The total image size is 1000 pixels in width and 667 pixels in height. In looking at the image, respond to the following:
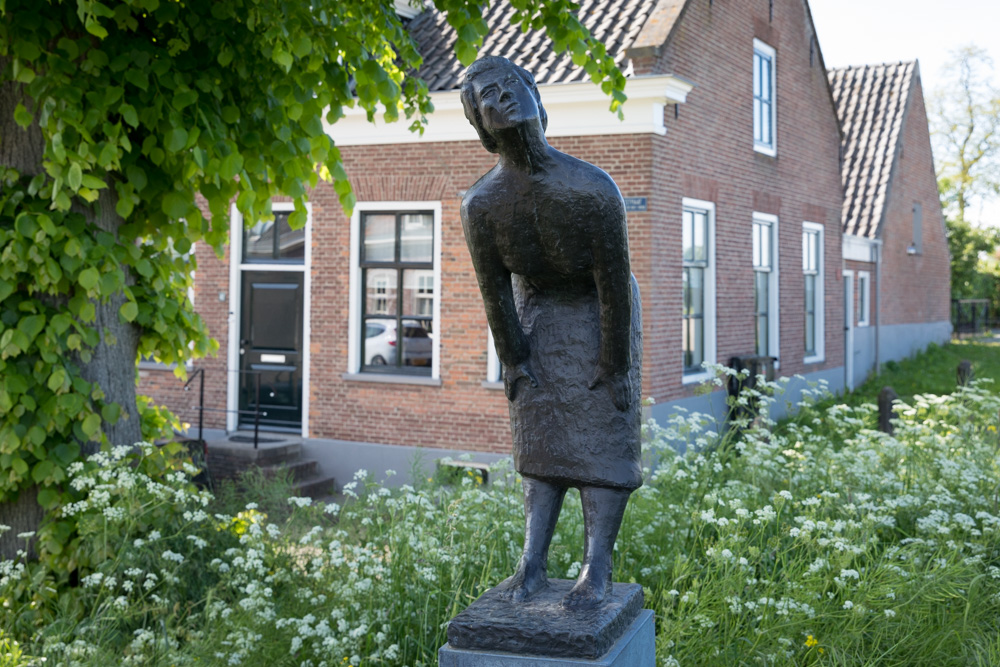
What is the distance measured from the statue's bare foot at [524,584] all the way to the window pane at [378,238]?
27.5 feet

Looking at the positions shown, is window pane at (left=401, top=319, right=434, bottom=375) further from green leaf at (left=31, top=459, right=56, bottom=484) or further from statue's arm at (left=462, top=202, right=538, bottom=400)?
statue's arm at (left=462, top=202, right=538, bottom=400)

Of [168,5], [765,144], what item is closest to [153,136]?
[168,5]

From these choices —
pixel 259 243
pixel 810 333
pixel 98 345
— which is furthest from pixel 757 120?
pixel 98 345

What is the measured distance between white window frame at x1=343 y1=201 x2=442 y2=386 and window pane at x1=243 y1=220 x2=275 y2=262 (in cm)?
129

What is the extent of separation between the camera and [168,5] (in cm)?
521

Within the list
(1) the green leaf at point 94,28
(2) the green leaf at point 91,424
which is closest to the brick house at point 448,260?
(2) the green leaf at point 91,424

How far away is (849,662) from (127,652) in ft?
11.0

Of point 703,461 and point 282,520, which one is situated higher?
point 703,461

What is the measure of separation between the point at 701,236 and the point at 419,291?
12.3 feet

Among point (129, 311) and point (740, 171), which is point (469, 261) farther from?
point (129, 311)

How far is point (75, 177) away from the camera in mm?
4746

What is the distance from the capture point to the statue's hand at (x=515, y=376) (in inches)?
125

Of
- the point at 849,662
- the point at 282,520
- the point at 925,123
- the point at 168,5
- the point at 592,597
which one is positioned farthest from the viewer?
the point at 925,123

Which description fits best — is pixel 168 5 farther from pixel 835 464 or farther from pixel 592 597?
pixel 835 464
